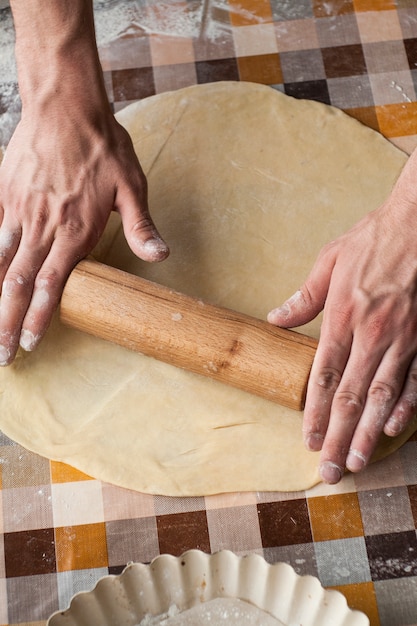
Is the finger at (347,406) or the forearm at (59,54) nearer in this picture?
the finger at (347,406)

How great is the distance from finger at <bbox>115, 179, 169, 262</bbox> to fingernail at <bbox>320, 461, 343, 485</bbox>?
57cm

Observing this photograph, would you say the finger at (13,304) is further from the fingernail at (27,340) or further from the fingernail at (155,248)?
the fingernail at (155,248)

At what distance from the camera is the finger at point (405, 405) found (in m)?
1.56

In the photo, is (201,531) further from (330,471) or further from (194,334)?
(194,334)

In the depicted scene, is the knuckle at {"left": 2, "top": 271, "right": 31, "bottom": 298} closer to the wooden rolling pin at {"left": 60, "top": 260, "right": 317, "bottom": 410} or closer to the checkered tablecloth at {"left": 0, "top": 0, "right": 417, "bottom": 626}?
the wooden rolling pin at {"left": 60, "top": 260, "right": 317, "bottom": 410}

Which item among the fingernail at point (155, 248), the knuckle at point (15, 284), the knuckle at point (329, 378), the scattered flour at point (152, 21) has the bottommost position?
the knuckle at point (329, 378)

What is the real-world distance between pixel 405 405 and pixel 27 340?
825 millimetres

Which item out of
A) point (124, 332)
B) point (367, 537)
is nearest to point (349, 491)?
point (367, 537)

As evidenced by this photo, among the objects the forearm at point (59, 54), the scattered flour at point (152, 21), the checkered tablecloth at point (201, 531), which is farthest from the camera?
the scattered flour at point (152, 21)

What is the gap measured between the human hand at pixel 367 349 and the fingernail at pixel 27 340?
0.62 metres

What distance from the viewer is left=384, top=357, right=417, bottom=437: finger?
1.56 m

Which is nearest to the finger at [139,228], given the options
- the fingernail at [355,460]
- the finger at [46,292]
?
the finger at [46,292]

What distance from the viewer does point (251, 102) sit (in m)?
2.04

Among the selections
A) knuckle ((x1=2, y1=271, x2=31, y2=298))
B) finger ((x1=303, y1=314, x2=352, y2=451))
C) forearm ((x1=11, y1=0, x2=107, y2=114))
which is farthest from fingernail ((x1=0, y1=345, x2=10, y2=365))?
finger ((x1=303, y1=314, x2=352, y2=451))
